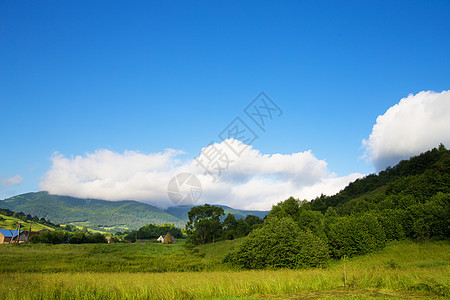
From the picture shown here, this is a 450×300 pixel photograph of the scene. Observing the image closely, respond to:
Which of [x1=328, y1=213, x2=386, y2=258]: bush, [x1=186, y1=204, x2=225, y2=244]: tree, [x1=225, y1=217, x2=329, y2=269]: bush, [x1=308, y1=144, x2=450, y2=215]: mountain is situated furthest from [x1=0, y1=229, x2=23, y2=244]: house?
[x1=328, y1=213, x2=386, y2=258]: bush

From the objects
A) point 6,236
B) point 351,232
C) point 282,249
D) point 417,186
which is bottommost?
point 6,236

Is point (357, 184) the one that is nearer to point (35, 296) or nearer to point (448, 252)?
point (448, 252)

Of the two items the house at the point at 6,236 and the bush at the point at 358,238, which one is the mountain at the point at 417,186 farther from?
the house at the point at 6,236

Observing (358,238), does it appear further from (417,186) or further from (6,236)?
(6,236)

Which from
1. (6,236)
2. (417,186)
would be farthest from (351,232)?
(6,236)

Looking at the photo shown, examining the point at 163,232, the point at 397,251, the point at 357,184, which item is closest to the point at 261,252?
the point at 397,251

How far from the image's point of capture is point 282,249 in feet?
98.2

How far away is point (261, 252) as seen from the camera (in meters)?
31.1

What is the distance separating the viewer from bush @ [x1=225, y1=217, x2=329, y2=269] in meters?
29.7

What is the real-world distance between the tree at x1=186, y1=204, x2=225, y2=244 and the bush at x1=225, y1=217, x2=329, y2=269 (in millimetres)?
52190

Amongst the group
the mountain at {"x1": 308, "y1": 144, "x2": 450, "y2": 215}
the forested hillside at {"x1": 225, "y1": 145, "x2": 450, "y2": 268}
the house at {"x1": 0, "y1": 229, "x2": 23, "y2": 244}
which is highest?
the mountain at {"x1": 308, "y1": 144, "x2": 450, "y2": 215}

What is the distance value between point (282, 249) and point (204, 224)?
184ft

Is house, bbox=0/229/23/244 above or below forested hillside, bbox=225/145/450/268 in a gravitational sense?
below

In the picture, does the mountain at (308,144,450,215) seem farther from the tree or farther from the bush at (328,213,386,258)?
the tree
